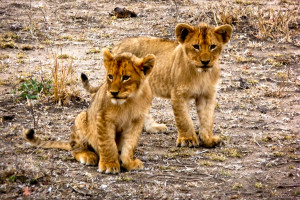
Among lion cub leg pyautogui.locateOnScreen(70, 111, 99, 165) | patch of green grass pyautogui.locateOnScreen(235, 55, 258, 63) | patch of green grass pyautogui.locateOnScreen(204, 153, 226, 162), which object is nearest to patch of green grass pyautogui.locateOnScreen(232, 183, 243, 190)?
patch of green grass pyautogui.locateOnScreen(204, 153, 226, 162)

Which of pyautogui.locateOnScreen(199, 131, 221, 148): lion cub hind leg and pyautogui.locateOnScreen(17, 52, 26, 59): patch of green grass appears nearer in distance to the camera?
pyautogui.locateOnScreen(199, 131, 221, 148): lion cub hind leg

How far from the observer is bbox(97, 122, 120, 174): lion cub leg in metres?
5.24

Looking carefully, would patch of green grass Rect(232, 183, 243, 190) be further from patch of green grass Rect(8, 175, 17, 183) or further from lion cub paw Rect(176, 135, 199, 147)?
patch of green grass Rect(8, 175, 17, 183)

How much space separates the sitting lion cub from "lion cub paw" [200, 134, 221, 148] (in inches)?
44.9

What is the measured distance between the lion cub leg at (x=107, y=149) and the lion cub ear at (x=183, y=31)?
5.45ft

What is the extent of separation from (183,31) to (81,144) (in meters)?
1.87

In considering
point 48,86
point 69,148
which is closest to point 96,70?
point 48,86

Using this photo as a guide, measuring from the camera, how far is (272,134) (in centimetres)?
691

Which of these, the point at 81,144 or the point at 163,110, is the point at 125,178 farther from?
the point at 163,110

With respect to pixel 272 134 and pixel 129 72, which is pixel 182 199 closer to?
pixel 129 72

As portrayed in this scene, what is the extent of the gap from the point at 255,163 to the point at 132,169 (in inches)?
58.1

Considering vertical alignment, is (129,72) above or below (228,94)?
above

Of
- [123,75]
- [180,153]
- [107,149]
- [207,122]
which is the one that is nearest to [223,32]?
[207,122]

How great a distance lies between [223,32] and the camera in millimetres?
6277
